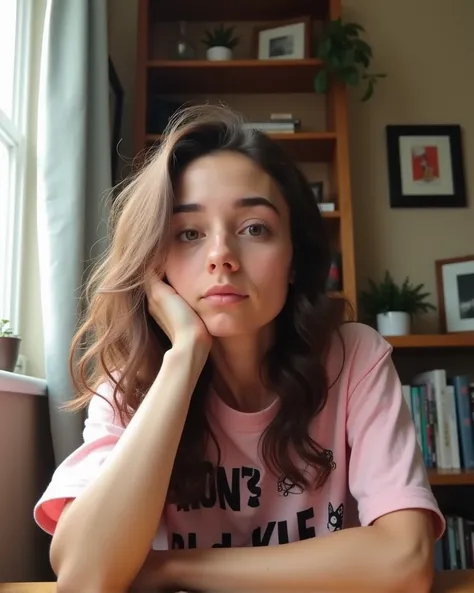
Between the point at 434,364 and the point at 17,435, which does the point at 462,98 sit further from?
the point at 17,435

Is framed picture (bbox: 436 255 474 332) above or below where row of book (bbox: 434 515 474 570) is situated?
above

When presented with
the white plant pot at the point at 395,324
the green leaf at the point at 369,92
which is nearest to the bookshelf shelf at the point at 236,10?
the green leaf at the point at 369,92

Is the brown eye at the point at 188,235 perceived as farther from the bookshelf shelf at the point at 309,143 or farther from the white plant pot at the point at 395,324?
the white plant pot at the point at 395,324

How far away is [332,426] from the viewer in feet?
3.24

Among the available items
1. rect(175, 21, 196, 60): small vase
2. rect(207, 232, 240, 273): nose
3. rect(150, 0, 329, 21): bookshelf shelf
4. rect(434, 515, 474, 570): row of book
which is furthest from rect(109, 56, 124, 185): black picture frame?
rect(434, 515, 474, 570): row of book

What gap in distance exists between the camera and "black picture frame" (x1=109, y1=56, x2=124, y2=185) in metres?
2.00

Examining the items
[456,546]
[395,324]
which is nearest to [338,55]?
[395,324]

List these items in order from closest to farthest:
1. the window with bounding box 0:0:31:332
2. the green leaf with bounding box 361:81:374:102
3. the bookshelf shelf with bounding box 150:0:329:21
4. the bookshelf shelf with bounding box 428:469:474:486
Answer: the window with bounding box 0:0:31:332 → the bookshelf shelf with bounding box 428:469:474:486 → the green leaf with bounding box 361:81:374:102 → the bookshelf shelf with bounding box 150:0:329:21

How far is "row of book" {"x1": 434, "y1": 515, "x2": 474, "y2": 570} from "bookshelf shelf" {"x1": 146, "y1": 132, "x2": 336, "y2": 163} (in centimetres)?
133

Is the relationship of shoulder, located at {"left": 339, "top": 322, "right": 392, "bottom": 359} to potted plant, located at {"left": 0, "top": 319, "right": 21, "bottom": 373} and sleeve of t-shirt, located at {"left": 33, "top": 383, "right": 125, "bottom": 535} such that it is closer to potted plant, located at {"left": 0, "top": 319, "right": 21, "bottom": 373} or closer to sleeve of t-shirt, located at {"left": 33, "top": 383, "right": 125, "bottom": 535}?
sleeve of t-shirt, located at {"left": 33, "top": 383, "right": 125, "bottom": 535}

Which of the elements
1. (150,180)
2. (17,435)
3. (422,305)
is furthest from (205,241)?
(422,305)

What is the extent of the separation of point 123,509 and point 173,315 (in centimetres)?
32

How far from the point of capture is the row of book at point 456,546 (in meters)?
1.86

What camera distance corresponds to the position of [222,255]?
0.87m
